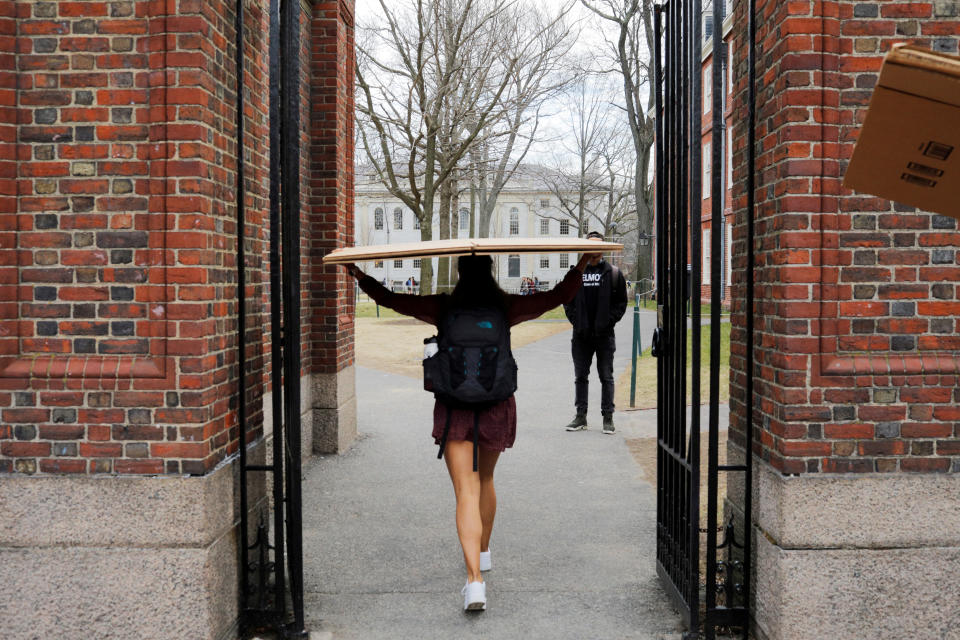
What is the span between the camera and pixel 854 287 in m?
3.69

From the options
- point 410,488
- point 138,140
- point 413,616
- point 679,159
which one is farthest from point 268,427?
point 679,159

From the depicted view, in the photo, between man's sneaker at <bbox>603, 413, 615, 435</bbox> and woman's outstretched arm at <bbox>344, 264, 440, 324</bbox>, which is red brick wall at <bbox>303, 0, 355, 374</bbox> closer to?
man's sneaker at <bbox>603, 413, 615, 435</bbox>

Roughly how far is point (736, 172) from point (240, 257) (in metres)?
2.75

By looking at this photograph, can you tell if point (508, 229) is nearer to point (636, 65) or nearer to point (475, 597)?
point (636, 65)

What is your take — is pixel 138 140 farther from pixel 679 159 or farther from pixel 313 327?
pixel 313 327

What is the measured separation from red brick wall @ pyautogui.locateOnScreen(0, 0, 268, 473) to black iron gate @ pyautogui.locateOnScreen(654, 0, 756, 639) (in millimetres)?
2320

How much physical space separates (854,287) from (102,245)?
349 centimetres

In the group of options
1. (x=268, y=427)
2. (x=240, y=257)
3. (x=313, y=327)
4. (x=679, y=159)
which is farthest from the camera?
(x=313, y=327)

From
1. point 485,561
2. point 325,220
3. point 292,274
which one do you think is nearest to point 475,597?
point 485,561

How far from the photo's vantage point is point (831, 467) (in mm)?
3674

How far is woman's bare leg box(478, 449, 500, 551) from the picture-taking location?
446 centimetres

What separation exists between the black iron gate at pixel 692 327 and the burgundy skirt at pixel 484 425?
Answer: 929 mm

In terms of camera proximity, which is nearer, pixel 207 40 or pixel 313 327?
pixel 207 40

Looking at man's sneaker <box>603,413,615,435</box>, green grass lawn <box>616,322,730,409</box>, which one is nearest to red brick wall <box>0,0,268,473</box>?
man's sneaker <box>603,413,615,435</box>
